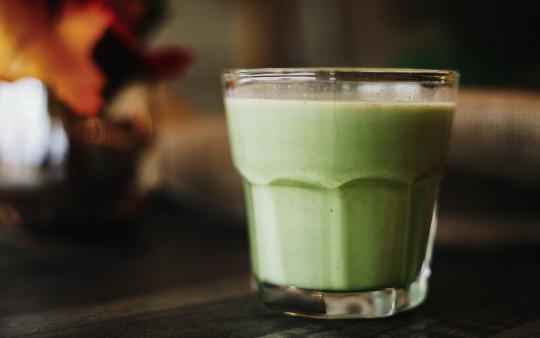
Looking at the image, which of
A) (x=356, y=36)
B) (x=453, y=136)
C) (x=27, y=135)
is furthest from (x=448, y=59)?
(x=27, y=135)

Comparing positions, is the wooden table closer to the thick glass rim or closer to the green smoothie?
the green smoothie

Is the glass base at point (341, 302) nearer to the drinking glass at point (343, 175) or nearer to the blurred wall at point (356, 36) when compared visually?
the drinking glass at point (343, 175)

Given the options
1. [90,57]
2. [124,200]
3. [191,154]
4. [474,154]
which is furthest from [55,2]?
[474,154]

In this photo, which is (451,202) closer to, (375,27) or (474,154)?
(474,154)

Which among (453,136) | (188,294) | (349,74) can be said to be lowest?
(188,294)

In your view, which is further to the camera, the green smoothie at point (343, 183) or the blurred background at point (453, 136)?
the blurred background at point (453, 136)


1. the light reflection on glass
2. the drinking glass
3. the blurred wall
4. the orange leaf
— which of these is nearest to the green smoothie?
the drinking glass

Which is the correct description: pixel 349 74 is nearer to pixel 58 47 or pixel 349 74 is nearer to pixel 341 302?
pixel 341 302

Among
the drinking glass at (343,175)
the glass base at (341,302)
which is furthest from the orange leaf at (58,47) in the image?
the glass base at (341,302)
